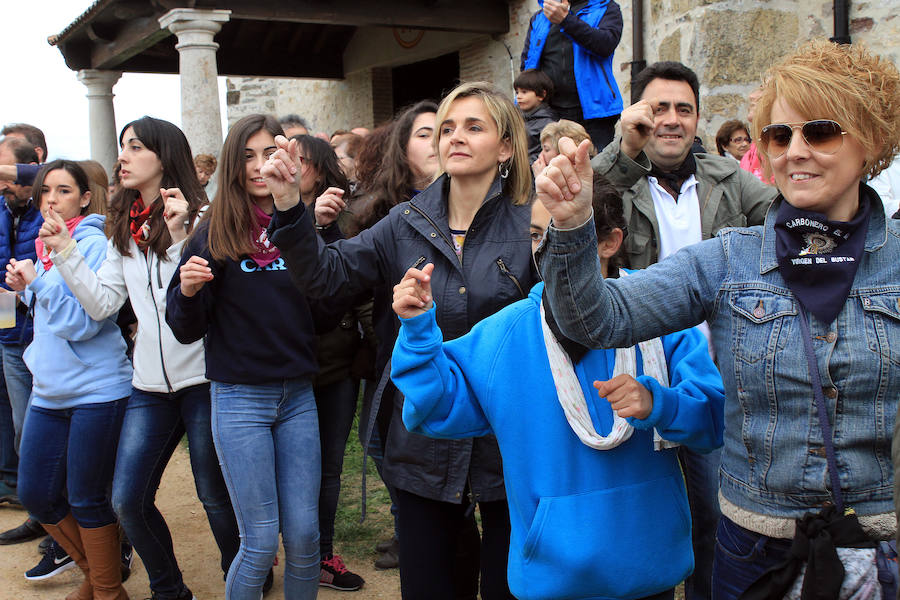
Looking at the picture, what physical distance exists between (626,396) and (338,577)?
2.40 meters

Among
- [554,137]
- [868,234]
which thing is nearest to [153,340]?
[554,137]

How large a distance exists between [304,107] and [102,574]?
12.0m

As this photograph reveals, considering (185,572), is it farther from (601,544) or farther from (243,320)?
(601,544)

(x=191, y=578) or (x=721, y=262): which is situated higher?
(x=721, y=262)

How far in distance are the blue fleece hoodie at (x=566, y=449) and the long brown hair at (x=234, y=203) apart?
1.15 m

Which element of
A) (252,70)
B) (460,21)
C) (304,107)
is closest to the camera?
(460,21)

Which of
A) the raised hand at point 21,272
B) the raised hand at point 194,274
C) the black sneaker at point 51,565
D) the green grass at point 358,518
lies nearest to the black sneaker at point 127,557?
the black sneaker at point 51,565

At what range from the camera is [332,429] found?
364cm

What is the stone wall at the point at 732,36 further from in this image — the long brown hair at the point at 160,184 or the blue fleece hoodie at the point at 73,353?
the blue fleece hoodie at the point at 73,353

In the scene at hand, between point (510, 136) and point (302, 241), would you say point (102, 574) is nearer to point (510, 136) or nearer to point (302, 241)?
point (302, 241)

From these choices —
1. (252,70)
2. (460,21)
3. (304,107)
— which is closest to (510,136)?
(460,21)

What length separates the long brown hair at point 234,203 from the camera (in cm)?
296

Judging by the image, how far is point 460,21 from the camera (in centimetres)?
997

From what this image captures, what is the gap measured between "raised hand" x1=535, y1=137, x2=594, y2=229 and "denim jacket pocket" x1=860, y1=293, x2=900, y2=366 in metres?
0.56
